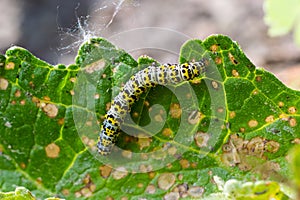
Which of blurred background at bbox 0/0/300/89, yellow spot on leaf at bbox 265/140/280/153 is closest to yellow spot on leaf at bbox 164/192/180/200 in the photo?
yellow spot on leaf at bbox 265/140/280/153

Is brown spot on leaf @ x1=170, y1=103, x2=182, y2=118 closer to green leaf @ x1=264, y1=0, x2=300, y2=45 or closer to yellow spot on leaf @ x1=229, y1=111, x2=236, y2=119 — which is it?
yellow spot on leaf @ x1=229, y1=111, x2=236, y2=119

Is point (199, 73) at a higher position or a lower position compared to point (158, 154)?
higher

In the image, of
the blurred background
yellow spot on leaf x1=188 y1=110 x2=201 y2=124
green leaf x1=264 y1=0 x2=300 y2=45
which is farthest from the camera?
the blurred background

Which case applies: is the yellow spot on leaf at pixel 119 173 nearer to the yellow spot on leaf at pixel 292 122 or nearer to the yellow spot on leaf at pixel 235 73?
the yellow spot on leaf at pixel 235 73

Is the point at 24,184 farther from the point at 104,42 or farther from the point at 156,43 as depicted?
the point at 156,43

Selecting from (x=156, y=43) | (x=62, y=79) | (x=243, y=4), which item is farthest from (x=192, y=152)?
(x=243, y=4)

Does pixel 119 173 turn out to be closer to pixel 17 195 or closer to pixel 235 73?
pixel 17 195

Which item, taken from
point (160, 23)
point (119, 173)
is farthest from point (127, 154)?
point (160, 23)
